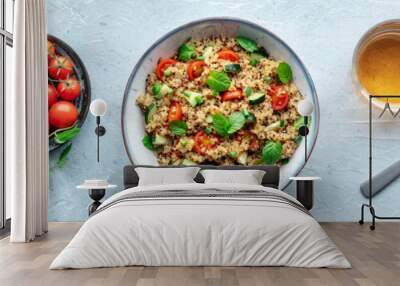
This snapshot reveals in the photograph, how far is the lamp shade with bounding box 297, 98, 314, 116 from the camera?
6184mm

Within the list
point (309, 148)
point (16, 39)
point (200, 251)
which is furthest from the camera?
point (309, 148)

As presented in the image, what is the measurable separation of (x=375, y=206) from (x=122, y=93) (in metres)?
3.21

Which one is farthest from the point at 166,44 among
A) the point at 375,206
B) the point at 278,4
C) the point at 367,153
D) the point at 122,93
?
the point at 375,206

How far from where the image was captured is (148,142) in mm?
6504

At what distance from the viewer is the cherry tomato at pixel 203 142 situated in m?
6.44

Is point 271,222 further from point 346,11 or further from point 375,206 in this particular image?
point 346,11

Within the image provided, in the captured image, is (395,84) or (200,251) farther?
(395,84)

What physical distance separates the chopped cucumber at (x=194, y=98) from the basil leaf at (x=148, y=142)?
2.05 feet

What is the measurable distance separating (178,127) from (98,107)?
3.05 feet

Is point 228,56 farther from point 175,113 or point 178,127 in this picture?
point 178,127

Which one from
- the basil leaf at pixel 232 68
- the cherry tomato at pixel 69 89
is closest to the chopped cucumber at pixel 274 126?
the basil leaf at pixel 232 68

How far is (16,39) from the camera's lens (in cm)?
516

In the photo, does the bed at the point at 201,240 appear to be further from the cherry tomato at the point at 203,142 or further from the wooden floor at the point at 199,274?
the cherry tomato at the point at 203,142

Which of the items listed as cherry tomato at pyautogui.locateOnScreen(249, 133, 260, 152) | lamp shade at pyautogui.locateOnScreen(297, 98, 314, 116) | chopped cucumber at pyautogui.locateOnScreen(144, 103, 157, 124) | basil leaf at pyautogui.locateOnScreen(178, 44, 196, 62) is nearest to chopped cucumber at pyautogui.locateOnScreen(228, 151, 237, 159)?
cherry tomato at pyautogui.locateOnScreen(249, 133, 260, 152)
